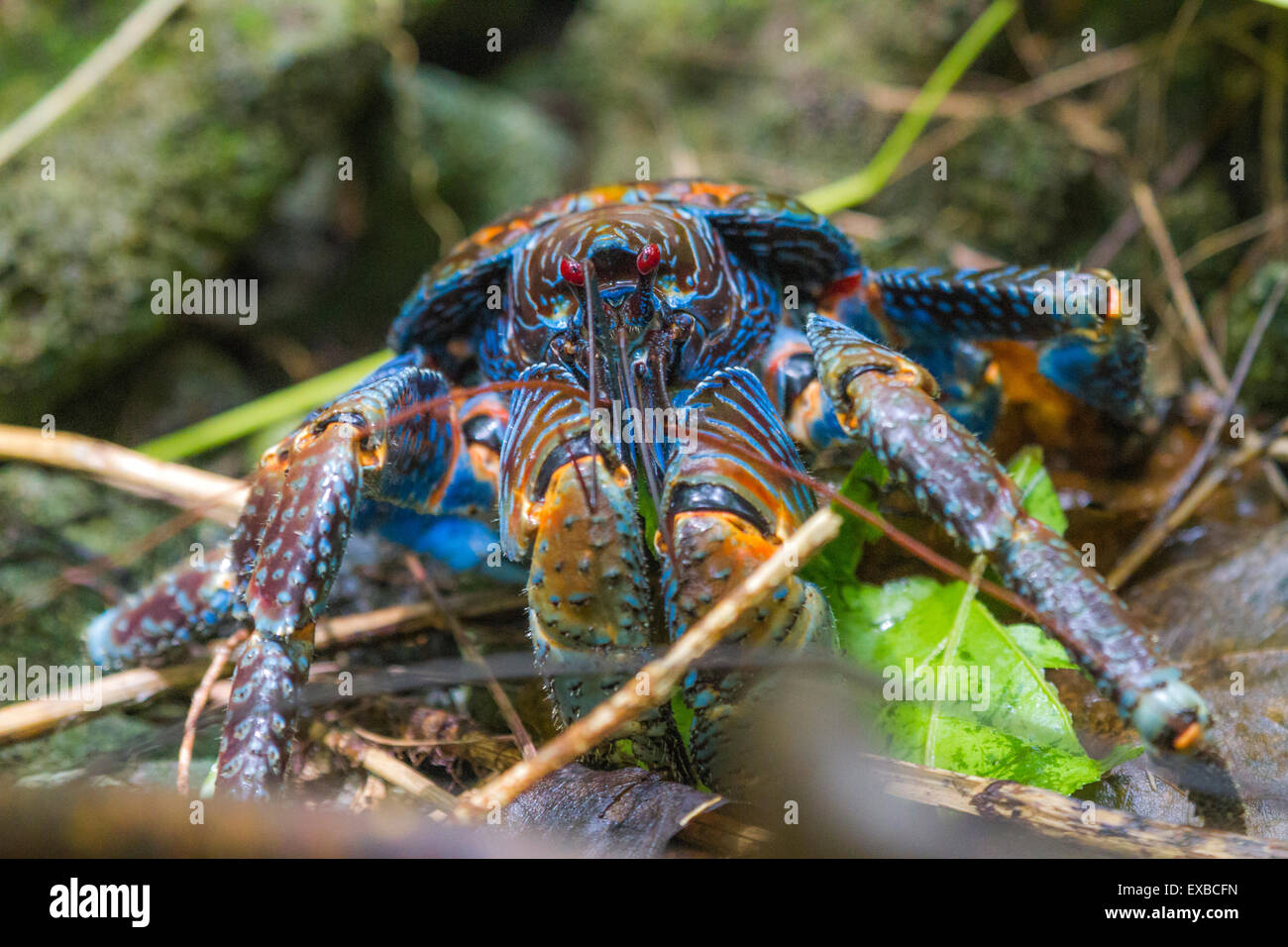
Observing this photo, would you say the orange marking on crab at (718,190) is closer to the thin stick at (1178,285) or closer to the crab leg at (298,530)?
the crab leg at (298,530)

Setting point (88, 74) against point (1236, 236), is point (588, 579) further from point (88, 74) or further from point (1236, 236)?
point (88, 74)

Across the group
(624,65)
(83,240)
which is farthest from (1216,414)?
(83,240)

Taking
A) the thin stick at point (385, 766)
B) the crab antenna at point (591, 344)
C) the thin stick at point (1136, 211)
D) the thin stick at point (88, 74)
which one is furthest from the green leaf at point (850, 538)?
the thin stick at point (88, 74)

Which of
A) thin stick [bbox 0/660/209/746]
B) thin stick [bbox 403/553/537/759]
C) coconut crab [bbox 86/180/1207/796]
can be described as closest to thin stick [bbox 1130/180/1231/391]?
coconut crab [bbox 86/180/1207/796]

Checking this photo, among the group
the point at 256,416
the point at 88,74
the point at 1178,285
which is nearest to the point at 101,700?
the point at 256,416

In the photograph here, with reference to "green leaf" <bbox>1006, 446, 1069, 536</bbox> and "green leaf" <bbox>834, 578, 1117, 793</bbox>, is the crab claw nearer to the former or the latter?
"green leaf" <bbox>834, 578, 1117, 793</bbox>
